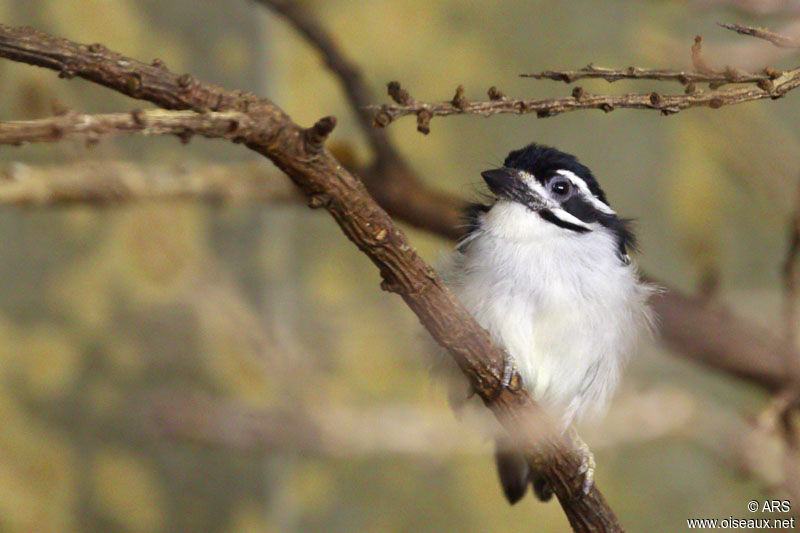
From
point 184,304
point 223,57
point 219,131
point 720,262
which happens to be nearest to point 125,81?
point 219,131

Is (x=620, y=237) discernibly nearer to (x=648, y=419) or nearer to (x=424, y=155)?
(x=648, y=419)

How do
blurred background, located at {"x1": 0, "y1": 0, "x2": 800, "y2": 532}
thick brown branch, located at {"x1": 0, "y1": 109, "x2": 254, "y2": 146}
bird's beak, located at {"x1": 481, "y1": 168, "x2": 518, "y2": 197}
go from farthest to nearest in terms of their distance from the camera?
blurred background, located at {"x1": 0, "y1": 0, "x2": 800, "y2": 532} < bird's beak, located at {"x1": 481, "y1": 168, "x2": 518, "y2": 197} < thick brown branch, located at {"x1": 0, "y1": 109, "x2": 254, "y2": 146}

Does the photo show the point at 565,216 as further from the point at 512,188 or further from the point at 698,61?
the point at 698,61

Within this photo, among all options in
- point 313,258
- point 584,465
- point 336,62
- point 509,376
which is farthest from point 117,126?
point 313,258

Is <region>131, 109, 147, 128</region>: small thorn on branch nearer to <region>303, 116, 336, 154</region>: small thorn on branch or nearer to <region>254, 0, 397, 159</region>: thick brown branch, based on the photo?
<region>303, 116, 336, 154</region>: small thorn on branch

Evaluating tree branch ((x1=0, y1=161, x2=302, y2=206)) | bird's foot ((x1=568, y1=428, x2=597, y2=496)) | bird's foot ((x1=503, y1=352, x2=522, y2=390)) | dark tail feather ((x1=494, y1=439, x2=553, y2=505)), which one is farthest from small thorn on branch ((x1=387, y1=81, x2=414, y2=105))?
dark tail feather ((x1=494, y1=439, x2=553, y2=505))

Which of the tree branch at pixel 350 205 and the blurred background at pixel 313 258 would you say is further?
the blurred background at pixel 313 258

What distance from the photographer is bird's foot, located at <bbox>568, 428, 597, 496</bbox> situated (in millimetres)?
1823

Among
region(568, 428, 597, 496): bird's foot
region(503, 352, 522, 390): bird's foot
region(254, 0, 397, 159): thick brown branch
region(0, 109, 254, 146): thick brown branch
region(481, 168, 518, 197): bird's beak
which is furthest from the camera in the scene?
region(254, 0, 397, 159): thick brown branch

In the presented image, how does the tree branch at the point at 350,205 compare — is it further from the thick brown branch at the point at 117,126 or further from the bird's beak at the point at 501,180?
the bird's beak at the point at 501,180

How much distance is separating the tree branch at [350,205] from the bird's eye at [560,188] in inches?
23.6

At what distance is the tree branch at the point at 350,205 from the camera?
49.5 inches

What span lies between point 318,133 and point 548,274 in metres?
0.97

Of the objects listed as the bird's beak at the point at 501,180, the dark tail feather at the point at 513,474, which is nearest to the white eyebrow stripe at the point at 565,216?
the bird's beak at the point at 501,180
